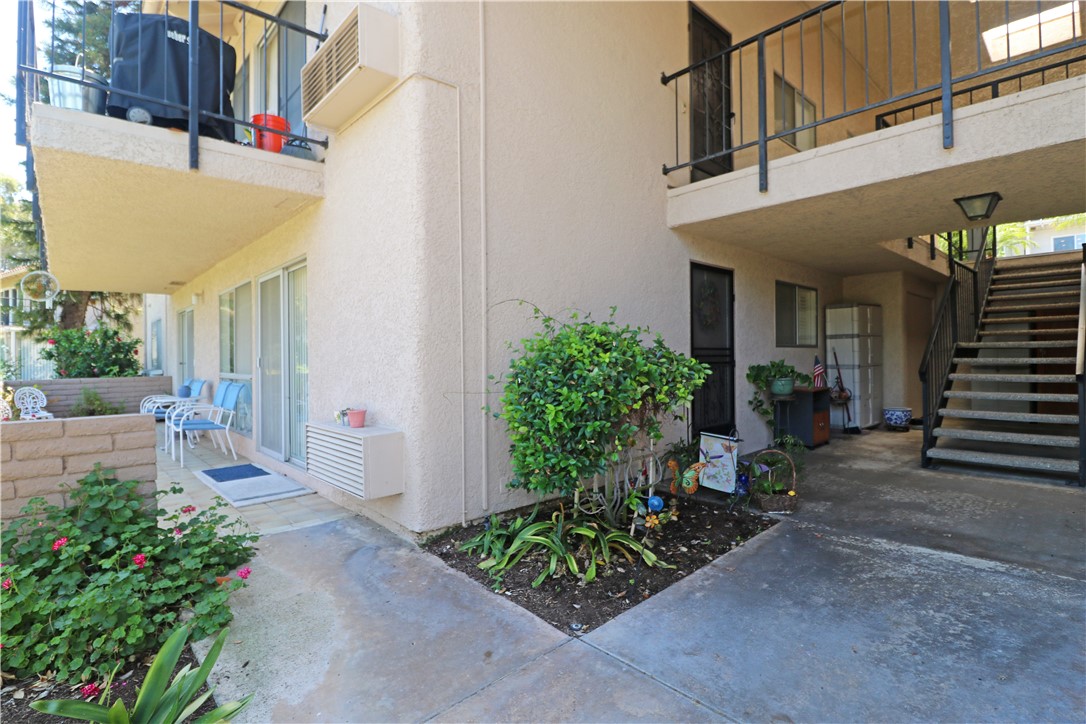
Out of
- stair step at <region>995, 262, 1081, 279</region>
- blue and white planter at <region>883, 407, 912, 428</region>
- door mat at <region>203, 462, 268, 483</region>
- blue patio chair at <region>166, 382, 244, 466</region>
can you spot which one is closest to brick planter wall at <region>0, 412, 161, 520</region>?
door mat at <region>203, 462, 268, 483</region>

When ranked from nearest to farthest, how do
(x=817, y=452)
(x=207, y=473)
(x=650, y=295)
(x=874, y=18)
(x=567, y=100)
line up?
(x=567, y=100)
(x=650, y=295)
(x=207, y=473)
(x=817, y=452)
(x=874, y=18)

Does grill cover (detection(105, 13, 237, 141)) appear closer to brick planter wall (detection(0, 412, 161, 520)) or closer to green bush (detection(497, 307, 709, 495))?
brick planter wall (detection(0, 412, 161, 520))

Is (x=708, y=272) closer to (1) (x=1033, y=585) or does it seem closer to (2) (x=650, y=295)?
(2) (x=650, y=295)

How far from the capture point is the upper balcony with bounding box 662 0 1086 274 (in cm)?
349

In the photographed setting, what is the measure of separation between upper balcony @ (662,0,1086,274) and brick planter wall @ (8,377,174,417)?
379 inches

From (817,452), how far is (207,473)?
7267 millimetres

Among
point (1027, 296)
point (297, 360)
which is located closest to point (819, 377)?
point (1027, 296)

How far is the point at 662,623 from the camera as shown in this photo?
252 centimetres

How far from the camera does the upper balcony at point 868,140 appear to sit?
3.49m

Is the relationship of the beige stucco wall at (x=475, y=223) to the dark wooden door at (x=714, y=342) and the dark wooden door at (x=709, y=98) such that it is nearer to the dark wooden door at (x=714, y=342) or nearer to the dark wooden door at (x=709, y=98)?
the dark wooden door at (x=714, y=342)

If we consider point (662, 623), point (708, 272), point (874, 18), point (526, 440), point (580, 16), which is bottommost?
point (662, 623)

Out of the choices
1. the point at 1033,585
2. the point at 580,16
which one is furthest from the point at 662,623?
the point at 580,16

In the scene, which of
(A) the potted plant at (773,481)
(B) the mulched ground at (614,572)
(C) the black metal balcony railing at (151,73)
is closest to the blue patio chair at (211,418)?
(C) the black metal balcony railing at (151,73)

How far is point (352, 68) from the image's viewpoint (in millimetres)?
3494
